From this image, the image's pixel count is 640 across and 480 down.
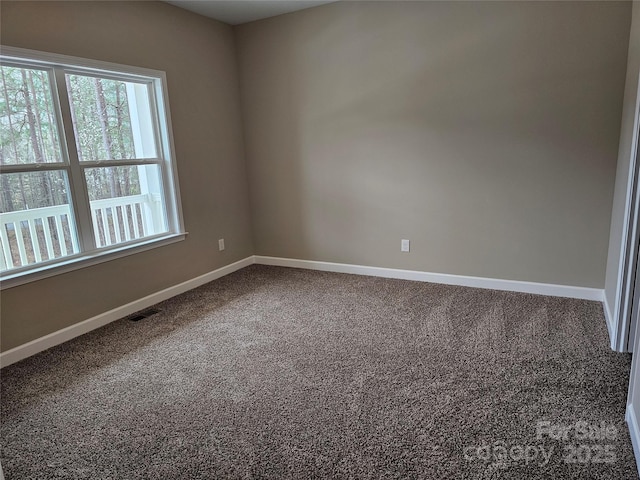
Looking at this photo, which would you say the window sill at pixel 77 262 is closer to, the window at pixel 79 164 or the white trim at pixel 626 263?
the window at pixel 79 164

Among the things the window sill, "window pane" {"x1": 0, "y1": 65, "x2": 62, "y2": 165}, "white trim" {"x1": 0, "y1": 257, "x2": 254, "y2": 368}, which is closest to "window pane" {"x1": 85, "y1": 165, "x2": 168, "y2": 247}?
the window sill

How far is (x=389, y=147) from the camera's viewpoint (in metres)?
3.81

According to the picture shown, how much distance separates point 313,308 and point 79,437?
1.85 metres

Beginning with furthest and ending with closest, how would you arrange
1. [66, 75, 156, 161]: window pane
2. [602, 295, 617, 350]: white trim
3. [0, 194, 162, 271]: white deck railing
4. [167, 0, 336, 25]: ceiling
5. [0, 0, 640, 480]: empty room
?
[167, 0, 336, 25]: ceiling
[66, 75, 156, 161]: window pane
[0, 194, 162, 271]: white deck railing
[602, 295, 617, 350]: white trim
[0, 0, 640, 480]: empty room

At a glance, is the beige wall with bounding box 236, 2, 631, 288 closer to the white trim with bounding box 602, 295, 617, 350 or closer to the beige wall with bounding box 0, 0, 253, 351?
the white trim with bounding box 602, 295, 617, 350

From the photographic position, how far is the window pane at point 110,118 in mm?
3055

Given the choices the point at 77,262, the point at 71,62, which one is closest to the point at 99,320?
the point at 77,262

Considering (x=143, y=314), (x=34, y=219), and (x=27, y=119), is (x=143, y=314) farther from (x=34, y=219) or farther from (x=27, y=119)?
(x=27, y=119)

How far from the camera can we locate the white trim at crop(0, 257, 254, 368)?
8.86 feet

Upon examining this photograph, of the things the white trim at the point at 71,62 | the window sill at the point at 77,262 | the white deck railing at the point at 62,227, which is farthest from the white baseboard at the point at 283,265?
the white trim at the point at 71,62

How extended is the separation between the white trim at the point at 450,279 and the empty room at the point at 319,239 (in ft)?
0.08

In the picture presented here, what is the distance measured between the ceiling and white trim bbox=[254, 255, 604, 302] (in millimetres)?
2515

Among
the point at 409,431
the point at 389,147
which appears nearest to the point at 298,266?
the point at 389,147

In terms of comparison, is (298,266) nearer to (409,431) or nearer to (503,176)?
(503,176)
